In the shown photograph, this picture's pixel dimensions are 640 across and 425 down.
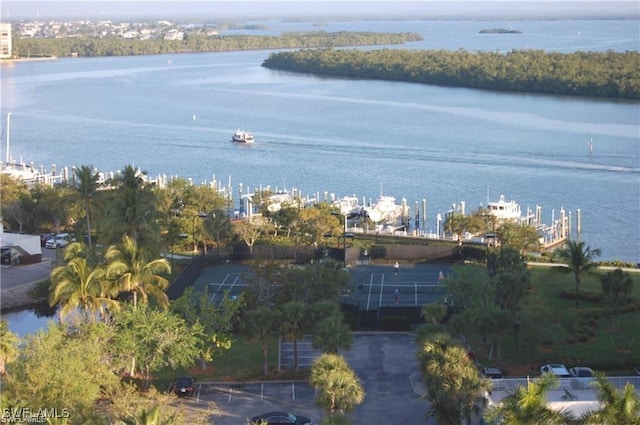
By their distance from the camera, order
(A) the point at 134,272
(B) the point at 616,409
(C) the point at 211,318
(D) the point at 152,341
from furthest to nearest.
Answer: (A) the point at 134,272 → (C) the point at 211,318 → (D) the point at 152,341 → (B) the point at 616,409

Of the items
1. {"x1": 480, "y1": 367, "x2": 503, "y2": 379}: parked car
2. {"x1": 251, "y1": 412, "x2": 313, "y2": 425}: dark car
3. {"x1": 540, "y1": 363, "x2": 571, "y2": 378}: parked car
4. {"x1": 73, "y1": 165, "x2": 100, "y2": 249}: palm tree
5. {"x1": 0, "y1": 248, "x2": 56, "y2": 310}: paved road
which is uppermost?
{"x1": 73, "y1": 165, "x2": 100, "y2": 249}: palm tree

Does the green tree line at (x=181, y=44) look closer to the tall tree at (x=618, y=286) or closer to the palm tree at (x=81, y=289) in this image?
the tall tree at (x=618, y=286)

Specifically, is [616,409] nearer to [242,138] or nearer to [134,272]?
[134,272]

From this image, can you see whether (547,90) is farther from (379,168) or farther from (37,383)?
(37,383)

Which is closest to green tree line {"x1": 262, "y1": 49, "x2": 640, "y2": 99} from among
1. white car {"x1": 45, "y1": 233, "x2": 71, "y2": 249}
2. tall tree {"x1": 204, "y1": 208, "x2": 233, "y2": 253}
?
tall tree {"x1": 204, "y1": 208, "x2": 233, "y2": 253}

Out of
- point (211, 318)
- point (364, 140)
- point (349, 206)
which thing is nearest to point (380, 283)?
point (211, 318)

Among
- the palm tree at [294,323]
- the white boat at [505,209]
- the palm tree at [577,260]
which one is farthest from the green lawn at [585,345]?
the white boat at [505,209]

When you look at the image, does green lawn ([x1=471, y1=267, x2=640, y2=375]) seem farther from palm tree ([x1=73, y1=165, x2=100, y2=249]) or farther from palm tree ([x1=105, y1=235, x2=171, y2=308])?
palm tree ([x1=73, y1=165, x2=100, y2=249])

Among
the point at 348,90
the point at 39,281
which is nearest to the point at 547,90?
the point at 348,90
